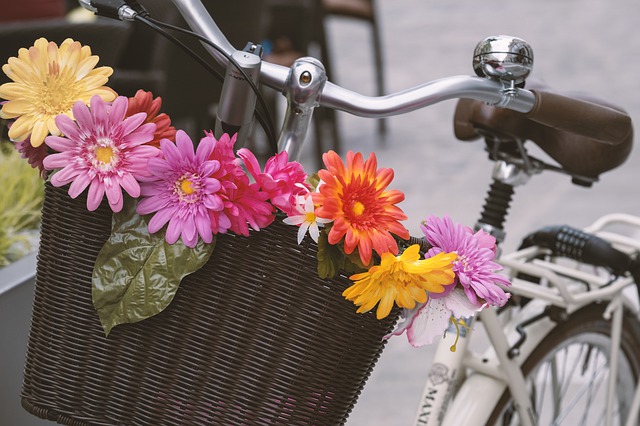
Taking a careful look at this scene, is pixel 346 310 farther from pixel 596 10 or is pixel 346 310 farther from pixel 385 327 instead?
pixel 596 10

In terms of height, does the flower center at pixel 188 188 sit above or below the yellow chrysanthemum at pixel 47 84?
below

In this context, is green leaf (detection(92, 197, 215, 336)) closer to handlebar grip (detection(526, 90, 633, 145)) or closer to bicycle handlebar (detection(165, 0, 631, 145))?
bicycle handlebar (detection(165, 0, 631, 145))

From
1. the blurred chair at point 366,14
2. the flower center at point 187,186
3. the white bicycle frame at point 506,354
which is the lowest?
the white bicycle frame at point 506,354

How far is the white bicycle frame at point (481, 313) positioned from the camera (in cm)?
111

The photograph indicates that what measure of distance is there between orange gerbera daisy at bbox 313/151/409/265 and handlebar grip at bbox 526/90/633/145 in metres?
0.34

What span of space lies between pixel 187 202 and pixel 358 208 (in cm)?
18

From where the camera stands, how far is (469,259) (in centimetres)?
105

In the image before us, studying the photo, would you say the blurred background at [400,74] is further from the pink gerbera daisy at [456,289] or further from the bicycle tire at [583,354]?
the bicycle tire at [583,354]

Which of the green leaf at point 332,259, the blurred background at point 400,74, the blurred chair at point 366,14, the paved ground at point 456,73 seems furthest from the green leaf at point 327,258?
the blurred chair at point 366,14

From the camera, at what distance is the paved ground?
351cm

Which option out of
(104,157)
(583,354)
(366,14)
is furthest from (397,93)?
(366,14)

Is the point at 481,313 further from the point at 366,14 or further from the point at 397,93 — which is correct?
the point at 366,14

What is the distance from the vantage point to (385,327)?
1.09 meters

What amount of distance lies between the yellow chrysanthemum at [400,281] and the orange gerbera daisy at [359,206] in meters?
0.02
